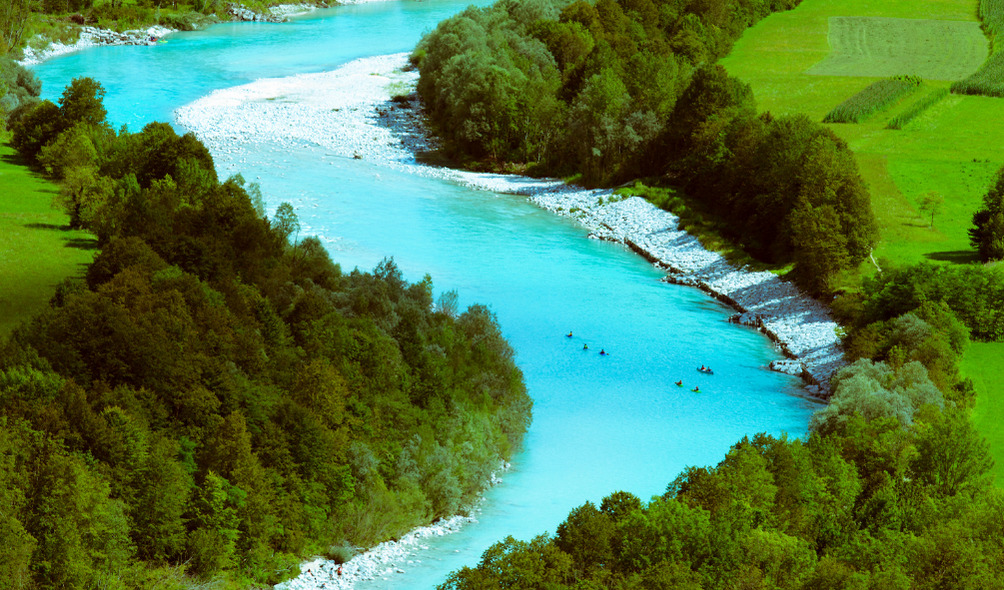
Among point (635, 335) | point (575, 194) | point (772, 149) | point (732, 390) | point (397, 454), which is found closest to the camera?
point (397, 454)

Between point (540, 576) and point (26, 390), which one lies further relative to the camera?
point (26, 390)

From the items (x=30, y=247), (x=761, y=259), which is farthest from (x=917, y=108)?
(x=30, y=247)

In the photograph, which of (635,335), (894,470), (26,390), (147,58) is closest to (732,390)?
(635,335)

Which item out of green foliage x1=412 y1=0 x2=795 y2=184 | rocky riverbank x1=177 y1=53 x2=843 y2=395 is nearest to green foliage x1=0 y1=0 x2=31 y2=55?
rocky riverbank x1=177 y1=53 x2=843 y2=395

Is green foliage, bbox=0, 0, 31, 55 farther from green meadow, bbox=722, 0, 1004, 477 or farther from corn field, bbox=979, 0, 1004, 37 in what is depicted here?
corn field, bbox=979, 0, 1004, 37

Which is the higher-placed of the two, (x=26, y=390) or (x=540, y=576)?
(x=26, y=390)

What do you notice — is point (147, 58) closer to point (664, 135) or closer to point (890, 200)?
point (664, 135)

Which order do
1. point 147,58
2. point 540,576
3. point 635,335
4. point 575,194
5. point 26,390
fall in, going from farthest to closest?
point 147,58 → point 575,194 → point 635,335 → point 26,390 → point 540,576

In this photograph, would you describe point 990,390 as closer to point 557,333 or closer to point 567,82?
point 557,333
